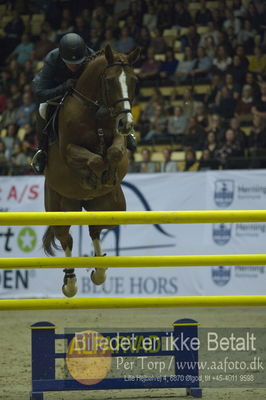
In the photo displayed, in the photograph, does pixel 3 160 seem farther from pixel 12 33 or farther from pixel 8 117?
pixel 12 33

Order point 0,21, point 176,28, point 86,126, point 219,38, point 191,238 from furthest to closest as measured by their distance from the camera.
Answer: point 0,21, point 176,28, point 219,38, point 191,238, point 86,126

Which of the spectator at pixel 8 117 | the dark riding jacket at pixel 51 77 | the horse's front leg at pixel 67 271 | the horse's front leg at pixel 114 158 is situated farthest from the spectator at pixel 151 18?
the horse's front leg at pixel 114 158

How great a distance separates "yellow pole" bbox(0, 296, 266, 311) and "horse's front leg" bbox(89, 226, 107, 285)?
2.08 m

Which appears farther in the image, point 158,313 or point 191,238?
point 191,238

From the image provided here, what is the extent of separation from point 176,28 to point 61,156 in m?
10.2

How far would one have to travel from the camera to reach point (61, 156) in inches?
294

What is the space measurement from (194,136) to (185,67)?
8.41 ft

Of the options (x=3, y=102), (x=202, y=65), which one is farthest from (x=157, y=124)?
(x=3, y=102)

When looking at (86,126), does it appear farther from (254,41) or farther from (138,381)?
(254,41)

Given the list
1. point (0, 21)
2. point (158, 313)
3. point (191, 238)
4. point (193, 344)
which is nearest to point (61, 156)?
point (193, 344)

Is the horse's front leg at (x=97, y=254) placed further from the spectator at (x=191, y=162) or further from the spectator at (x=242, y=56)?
the spectator at (x=242, y=56)

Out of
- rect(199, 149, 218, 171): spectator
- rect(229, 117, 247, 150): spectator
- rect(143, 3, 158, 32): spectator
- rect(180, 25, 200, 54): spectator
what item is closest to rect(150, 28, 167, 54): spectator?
rect(143, 3, 158, 32): spectator

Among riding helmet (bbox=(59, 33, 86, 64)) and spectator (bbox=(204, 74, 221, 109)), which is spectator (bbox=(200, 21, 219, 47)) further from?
riding helmet (bbox=(59, 33, 86, 64))

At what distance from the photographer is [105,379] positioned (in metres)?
5.80
